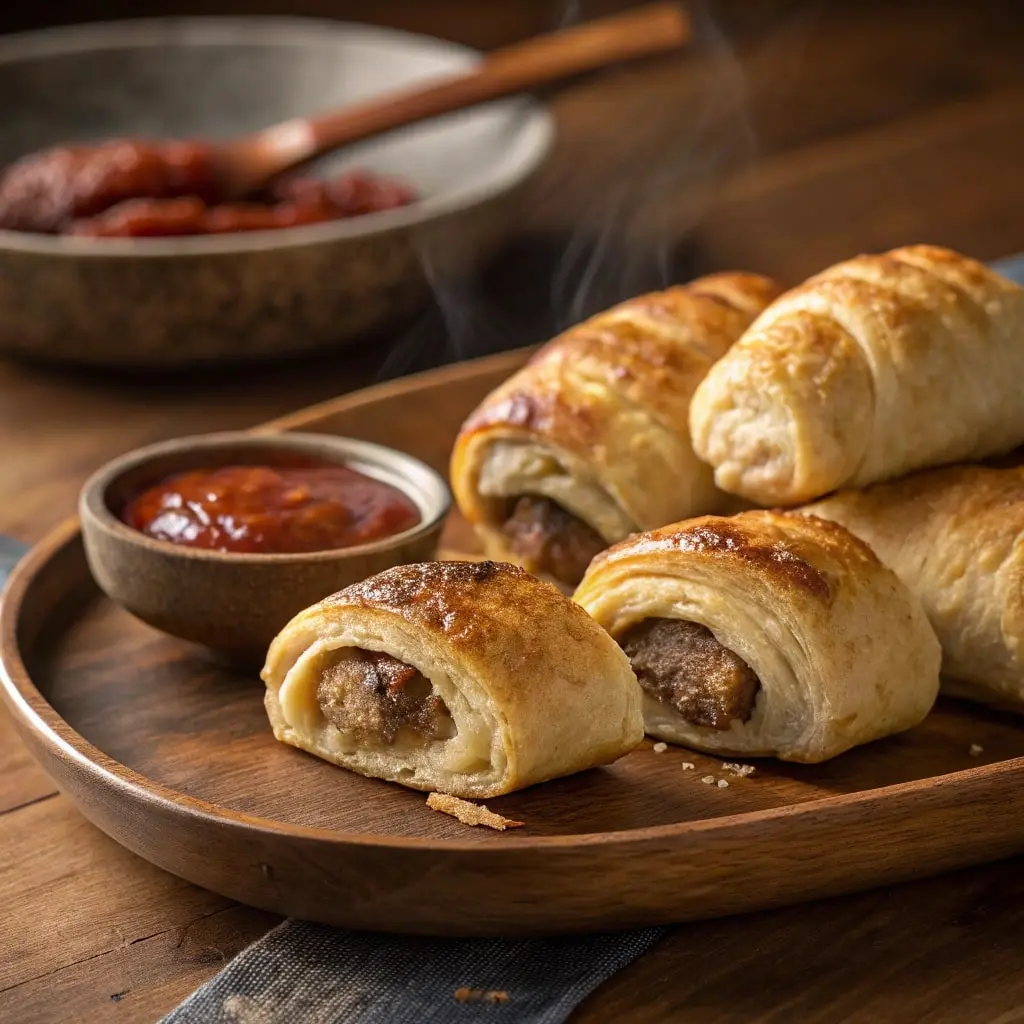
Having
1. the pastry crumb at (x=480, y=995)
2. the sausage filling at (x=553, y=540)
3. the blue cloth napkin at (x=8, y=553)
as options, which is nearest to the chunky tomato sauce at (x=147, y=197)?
the blue cloth napkin at (x=8, y=553)

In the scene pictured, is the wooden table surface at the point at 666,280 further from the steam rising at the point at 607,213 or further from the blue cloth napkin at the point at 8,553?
the blue cloth napkin at the point at 8,553

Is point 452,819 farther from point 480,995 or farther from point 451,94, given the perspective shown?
point 451,94

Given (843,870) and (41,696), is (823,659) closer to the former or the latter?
(843,870)

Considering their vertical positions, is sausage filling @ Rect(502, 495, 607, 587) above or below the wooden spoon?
below

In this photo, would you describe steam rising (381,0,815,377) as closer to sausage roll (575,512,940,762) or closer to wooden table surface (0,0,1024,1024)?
wooden table surface (0,0,1024,1024)

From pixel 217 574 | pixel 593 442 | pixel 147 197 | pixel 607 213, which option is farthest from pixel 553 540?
pixel 607 213

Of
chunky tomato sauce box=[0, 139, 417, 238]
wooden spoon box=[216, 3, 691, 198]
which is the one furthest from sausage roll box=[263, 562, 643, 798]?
wooden spoon box=[216, 3, 691, 198]

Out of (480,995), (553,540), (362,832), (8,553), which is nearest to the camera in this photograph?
(480,995)
